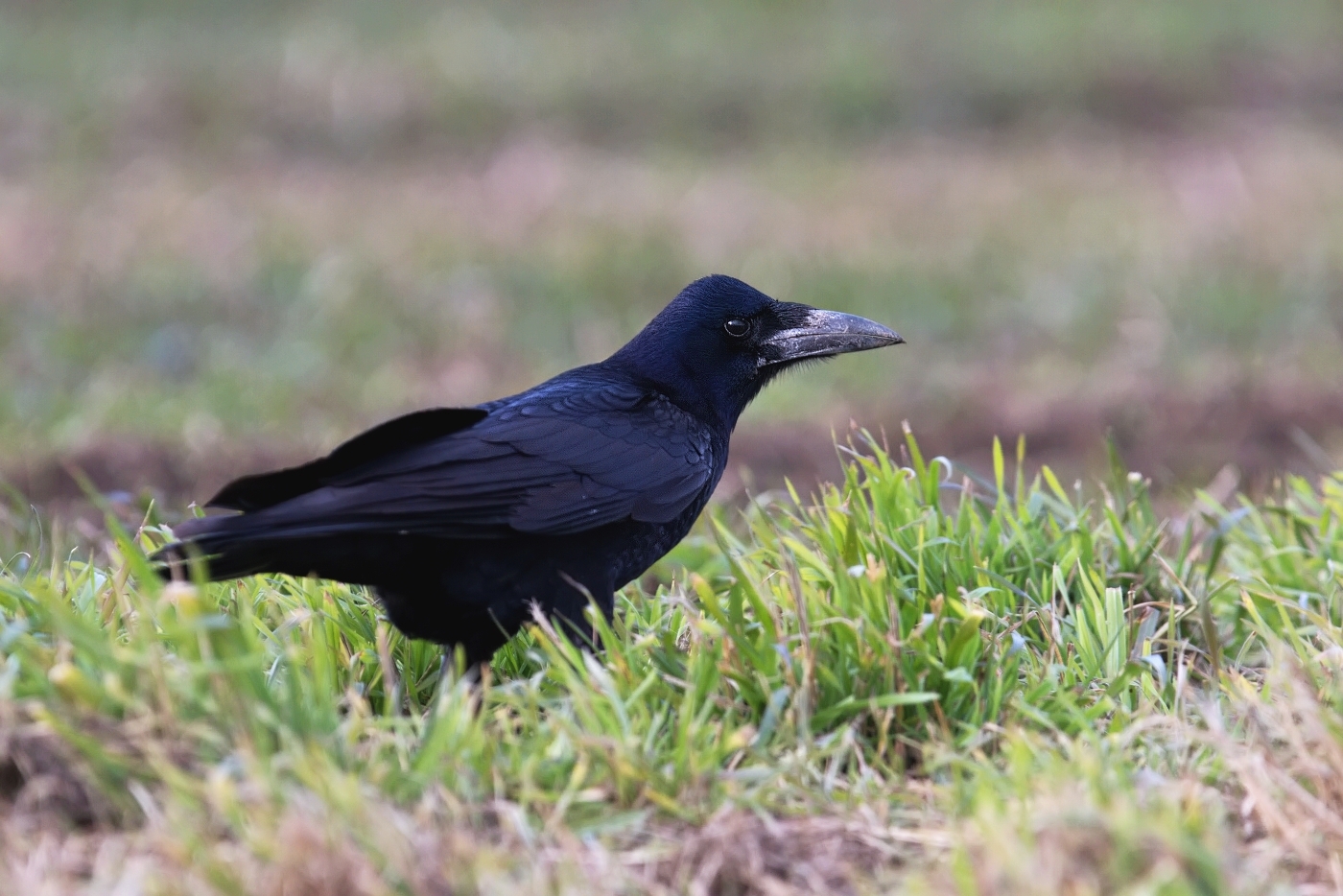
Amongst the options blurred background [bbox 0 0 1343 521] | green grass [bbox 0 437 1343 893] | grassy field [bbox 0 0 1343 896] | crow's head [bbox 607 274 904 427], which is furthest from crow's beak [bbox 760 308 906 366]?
blurred background [bbox 0 0 1343 521]

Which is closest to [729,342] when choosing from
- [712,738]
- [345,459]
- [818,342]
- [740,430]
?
[818,342]

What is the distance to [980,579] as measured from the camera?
3750 millimetres

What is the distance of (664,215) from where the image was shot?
11.0 meters

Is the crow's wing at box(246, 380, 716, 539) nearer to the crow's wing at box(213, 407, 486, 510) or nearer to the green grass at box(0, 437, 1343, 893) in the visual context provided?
the crow's wing at box(213, 407, 486, 510)

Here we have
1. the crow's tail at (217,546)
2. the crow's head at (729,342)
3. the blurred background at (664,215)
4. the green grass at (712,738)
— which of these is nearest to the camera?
the green grass at (712,738)

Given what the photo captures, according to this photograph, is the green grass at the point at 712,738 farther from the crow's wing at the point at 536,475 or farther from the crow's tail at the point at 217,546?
the crow's wing at the point at 536,475

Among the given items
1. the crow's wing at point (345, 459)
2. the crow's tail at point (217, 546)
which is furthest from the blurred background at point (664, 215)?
the crow's tail at point (217, 546)

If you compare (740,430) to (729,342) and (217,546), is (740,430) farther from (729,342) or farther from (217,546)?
(217,546)

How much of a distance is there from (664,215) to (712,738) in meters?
8.29

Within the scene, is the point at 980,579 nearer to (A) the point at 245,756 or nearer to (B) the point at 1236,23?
(A) the point at 245,756

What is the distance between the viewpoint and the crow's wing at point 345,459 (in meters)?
3.24

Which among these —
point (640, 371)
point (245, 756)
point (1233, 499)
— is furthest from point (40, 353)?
point (245, 756)

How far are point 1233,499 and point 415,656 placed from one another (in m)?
3.39

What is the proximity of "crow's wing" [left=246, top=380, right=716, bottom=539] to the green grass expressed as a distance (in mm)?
257
